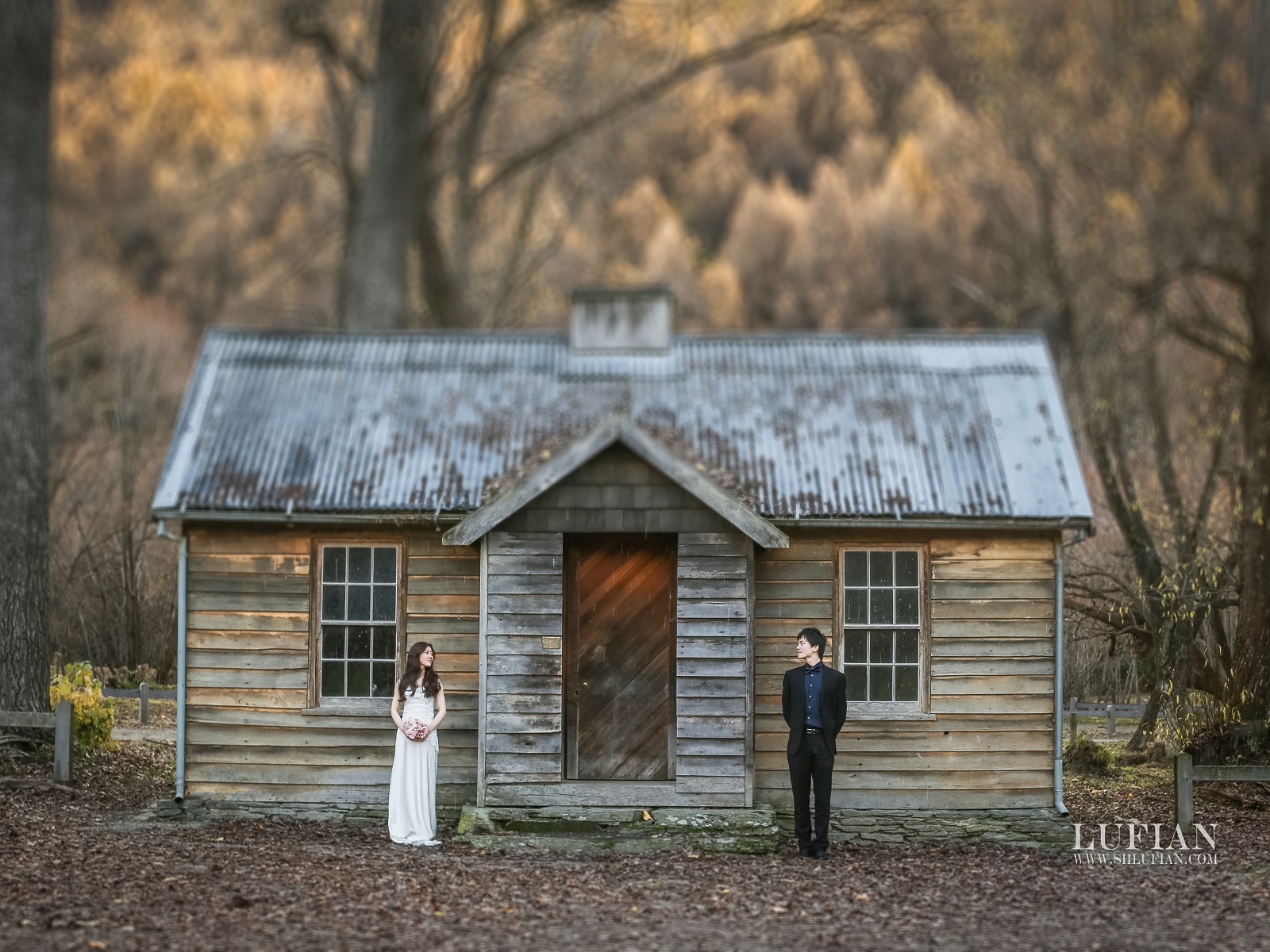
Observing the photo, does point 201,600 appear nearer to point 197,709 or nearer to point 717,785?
point 197,709

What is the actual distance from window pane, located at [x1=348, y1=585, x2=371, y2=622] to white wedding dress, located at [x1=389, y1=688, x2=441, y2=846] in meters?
1.16

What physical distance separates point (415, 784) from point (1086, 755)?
7.96m

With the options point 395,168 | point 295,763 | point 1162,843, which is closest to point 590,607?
point 295,763

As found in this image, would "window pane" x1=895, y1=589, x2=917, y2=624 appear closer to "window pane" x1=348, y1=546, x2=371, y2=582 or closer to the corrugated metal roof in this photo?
the corrugated metal roof

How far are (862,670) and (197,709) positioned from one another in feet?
20.3

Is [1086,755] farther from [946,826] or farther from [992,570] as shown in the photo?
[992,570]

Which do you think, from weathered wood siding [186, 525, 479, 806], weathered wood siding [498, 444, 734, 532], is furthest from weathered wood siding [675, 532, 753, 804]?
weathered wood siding [186, 525, 479, 806]

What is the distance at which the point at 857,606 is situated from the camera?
12.3 meters

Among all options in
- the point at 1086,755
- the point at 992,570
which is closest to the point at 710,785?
the point at 992,570

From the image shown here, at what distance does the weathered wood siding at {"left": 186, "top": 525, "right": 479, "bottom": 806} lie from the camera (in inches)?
479

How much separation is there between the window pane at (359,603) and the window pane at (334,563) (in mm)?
161

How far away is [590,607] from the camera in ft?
40.4

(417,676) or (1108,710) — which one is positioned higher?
(417,676)

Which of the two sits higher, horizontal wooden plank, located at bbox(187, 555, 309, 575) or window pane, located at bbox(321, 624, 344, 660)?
horizontal wooden plank, located at bbox(187, 555, 309, 575)
